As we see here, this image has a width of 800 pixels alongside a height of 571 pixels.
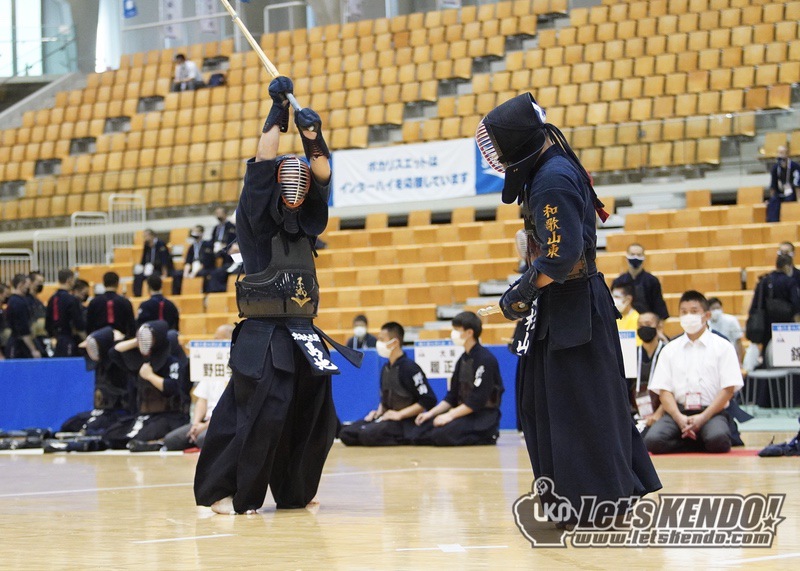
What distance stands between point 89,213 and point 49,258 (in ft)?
3.97

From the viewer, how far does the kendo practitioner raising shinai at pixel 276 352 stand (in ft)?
21.0

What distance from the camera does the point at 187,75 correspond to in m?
27.4

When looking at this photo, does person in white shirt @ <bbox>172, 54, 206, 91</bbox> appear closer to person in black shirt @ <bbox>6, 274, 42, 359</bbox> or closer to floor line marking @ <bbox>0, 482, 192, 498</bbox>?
person in black shirt @ <bbox>6, 274, 42, 359</bbox>

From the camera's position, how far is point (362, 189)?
20.7m

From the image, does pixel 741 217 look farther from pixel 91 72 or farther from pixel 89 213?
pixel 91 72

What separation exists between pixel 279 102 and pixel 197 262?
48.2ft

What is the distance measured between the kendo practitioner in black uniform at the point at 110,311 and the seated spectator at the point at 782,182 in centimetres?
874

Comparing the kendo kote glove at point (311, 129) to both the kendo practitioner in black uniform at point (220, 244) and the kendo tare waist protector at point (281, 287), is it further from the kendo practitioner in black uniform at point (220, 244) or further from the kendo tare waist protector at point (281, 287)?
the kendo practitioner in black uniform at point (220, 244)

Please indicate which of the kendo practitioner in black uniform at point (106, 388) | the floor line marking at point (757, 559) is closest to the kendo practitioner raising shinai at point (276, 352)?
the floor line marking at point (757, 559)

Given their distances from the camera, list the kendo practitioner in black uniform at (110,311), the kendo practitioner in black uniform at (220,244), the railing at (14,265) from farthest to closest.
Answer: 1. the railing at (14,265)
2. the kendo practitioner in black uniform at (220,244)
3. the kendo practitioner in black uniform at (110,311)

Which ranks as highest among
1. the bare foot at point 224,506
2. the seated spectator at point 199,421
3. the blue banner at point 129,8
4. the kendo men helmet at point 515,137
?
the blue banner at point 129,8

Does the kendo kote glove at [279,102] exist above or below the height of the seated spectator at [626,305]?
above

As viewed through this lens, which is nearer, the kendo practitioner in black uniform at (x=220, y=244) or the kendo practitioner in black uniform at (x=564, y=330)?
the kendo practitioner in black uniform at (x=564, y=330)

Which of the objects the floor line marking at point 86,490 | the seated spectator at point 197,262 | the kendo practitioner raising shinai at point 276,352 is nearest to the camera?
the kendo practitioner raising shinai at point 276,352
